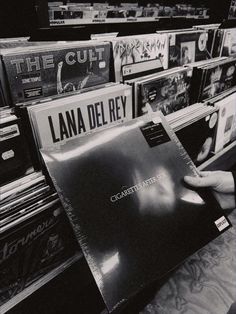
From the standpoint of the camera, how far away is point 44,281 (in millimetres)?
1008

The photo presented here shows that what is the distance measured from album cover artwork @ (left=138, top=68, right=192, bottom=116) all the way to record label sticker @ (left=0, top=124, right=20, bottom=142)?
58 cm

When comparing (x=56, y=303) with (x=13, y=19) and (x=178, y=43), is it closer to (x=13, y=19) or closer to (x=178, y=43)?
(x=178, y=43)

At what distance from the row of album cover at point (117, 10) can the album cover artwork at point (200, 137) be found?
1.50 m

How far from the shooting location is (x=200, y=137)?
159 cm

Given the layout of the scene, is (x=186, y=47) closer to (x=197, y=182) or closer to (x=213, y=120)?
(x=213, y=120)

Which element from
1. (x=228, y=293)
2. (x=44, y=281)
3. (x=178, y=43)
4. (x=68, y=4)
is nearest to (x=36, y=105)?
(x=44, y=281)

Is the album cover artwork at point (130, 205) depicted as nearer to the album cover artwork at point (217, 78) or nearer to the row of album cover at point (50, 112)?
the row of album cover at point (50, 112)

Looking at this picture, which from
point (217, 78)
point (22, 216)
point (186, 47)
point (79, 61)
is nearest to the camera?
point (22, 216)

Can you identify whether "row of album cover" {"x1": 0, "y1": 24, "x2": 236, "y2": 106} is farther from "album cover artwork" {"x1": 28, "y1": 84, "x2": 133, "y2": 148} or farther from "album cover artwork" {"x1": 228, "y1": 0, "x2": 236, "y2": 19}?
"album cover artwork" {"x1": 228, "y1": 0, "x2": 236, "y2": 19}

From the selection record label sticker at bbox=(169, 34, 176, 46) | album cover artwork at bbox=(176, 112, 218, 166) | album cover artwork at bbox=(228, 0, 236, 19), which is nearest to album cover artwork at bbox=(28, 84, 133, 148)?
album cover artwork at bbox=(176, 112, 218, 166)

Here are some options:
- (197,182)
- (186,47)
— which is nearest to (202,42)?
(186,47)

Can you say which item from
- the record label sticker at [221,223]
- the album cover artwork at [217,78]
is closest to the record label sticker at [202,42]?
the album cover artwork at [217,78]

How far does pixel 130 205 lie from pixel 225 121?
116cm

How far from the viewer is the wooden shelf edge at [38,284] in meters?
0.92
